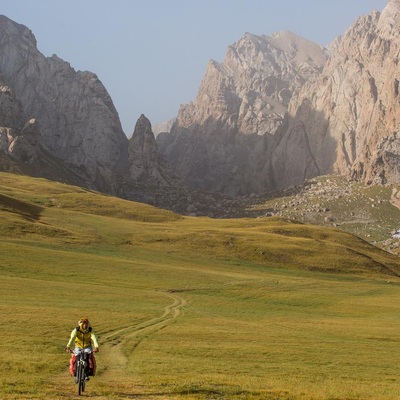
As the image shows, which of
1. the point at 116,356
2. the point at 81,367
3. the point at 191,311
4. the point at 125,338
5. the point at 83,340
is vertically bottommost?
the point at 116,356

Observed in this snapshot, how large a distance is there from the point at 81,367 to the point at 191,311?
45382 millimetres

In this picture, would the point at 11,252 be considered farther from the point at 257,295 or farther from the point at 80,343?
the point at 80,343

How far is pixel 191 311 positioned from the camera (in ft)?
255

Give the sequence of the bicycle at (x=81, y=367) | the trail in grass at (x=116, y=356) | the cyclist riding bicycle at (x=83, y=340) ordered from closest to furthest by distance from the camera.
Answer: the bicycle at (x=81, y=367) < the trail in grass at (x=116, y=356) < the cyclist riding bicycle at (x=83, y=340)

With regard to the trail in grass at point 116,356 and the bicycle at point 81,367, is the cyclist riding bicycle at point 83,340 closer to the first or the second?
the bicycle at point 81,367

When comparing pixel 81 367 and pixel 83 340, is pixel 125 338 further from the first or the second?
pixel 81 367

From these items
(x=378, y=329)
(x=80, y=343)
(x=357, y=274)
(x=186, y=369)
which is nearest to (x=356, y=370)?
(x=186, y=369)

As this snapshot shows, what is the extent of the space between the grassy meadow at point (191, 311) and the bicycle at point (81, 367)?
638mm

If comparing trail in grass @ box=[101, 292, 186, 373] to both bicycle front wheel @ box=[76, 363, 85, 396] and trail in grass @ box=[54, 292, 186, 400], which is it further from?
bicycle front wheel @ box=[76, 363, 85, 396]

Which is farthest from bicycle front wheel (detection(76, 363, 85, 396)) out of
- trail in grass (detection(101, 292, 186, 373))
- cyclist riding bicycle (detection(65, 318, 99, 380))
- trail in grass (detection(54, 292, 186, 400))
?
trail in grass (detection(101, 292, 186, 373))

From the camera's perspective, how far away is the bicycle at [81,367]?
32156 millimetres

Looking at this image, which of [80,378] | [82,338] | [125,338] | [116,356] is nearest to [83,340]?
[82,338]

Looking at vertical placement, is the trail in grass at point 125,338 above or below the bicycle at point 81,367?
below

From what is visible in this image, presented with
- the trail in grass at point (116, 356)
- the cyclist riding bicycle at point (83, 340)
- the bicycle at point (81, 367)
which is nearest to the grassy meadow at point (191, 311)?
the trail in grass at point (116, 356)
